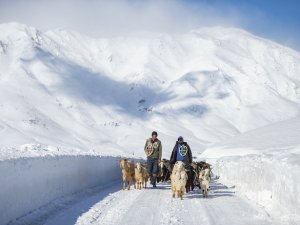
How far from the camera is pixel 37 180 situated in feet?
35.6

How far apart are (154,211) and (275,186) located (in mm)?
2683

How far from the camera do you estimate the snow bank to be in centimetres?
895

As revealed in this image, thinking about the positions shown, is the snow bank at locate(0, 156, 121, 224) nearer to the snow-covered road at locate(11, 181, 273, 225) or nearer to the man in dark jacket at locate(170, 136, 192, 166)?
the snow-covered road at locate(11, 181, 273, 225)

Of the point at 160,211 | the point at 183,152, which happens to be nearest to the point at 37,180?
the point at 160,211

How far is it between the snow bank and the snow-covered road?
1.34 feet

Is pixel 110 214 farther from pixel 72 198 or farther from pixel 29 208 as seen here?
pixel 72 198

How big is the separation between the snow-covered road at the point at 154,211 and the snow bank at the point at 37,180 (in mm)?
409

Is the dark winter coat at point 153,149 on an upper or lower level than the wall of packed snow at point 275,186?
upper

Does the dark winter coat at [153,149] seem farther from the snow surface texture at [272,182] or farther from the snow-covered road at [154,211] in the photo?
the snow-covered road at [154,211]

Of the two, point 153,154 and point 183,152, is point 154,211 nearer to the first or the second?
point 183,152

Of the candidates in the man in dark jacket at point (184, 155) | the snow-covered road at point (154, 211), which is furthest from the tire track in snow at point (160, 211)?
the man in dark jacket at point (184, 155)

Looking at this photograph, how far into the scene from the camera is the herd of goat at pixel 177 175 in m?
13.9

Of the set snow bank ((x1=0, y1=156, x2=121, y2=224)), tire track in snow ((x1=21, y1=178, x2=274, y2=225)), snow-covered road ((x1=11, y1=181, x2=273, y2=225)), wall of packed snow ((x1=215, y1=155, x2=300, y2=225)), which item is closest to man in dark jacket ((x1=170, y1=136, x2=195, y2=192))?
wall of packed snow ((x1=215, y1=155, x2=300, y2=225))

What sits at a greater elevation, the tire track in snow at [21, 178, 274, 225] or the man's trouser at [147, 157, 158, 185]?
the man's trouser at [147, 157, 158, 185]
